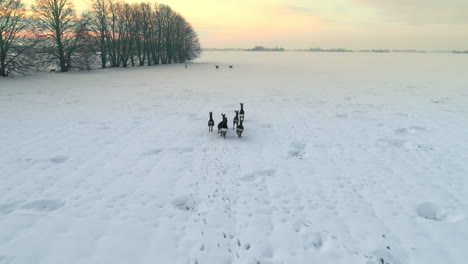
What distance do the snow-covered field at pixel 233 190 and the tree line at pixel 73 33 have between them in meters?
20.8

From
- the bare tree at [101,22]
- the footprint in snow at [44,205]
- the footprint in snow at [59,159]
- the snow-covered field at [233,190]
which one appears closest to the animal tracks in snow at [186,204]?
the snow-covered field at [233,190]

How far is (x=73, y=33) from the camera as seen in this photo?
112 feet

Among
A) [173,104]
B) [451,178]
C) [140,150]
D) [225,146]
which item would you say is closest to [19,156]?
[140,150]

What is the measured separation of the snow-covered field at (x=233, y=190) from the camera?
14.8 feet

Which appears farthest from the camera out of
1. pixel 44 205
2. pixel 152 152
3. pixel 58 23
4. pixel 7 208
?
pixel 58 23

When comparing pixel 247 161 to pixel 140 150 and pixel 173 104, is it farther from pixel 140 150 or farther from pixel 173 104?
pixel 173 104

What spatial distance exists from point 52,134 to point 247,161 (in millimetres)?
8086

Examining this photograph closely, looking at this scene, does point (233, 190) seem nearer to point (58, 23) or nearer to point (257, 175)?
point (257, 175)

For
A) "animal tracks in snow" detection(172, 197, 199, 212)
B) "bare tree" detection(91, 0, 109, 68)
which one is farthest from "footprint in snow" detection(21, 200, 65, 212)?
"bare tree" detection(91, 0, 109, 68)

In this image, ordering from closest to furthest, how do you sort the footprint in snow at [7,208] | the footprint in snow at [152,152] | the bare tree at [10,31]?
the footprint in snow at [7,208], the footprint in snow at [152,152], the bare tree at [10,31]

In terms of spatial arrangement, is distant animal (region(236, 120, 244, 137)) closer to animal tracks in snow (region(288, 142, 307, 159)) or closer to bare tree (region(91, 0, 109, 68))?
animal tracks in snow (region(288, 142, 307, 159))

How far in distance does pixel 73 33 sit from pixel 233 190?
38.3 metres

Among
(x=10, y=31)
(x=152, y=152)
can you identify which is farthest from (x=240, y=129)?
(x=10, y=31)

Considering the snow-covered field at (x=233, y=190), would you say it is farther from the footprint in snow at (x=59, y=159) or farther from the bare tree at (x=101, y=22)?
the bare tree at (x=101, y=22)
